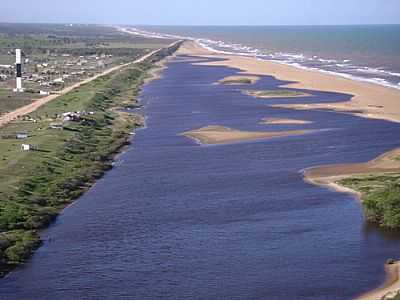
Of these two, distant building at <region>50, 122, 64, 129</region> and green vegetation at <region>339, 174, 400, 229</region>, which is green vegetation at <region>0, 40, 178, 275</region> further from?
green vegetation at <region>339, 174, 400, 229</region>

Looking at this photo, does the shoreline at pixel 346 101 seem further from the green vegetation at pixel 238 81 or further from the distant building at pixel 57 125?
the distant building at pixel 57 125

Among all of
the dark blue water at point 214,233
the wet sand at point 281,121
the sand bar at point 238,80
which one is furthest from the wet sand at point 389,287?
the sand bar at point 238,80

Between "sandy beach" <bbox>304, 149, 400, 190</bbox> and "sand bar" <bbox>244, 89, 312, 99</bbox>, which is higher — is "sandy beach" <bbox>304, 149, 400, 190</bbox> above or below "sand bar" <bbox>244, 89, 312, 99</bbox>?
above

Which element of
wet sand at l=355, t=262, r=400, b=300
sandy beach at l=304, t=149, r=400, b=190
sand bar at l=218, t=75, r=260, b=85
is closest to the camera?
wet sand at l=355, t=262, r=400, b=300

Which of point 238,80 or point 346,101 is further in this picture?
point 238,80

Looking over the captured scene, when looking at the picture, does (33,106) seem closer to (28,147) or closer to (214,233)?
(28,147)

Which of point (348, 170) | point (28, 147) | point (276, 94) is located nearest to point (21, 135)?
point (28, 147)

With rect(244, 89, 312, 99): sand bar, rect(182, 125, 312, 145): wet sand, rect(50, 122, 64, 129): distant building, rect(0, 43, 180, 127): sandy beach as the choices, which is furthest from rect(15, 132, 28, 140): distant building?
rect(244, 89, 312, 99): sand bar
